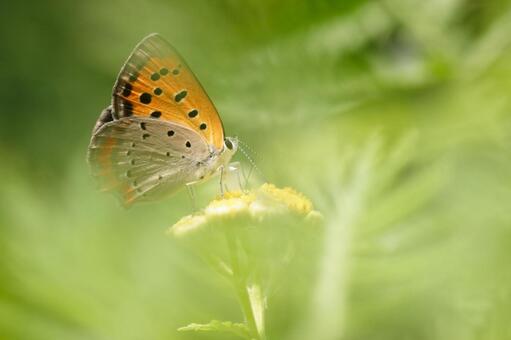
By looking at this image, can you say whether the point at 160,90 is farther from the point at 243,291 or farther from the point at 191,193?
the point at 243,291

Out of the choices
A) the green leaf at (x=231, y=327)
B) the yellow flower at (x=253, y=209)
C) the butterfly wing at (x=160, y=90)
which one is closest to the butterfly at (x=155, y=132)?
the butterfly wing at (x=160, y=90)

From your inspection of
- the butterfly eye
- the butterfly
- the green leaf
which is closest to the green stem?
the green leaf

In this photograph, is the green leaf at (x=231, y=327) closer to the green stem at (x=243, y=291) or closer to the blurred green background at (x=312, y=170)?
the green stem at (x=243, y=291)

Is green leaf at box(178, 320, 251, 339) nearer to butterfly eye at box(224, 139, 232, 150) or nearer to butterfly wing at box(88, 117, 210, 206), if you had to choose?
butterfly wing at box(88, 117, 210, 206)

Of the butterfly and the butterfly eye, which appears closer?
the butterfly

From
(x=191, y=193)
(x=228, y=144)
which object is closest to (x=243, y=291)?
(x=191, y=193)

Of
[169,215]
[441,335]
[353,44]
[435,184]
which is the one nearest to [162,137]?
[169,215]

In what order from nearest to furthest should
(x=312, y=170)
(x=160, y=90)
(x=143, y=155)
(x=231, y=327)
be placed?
(x=231, y=327) → (x=312, y=170) → (x=160, y=90) → (x=143, y=155)
